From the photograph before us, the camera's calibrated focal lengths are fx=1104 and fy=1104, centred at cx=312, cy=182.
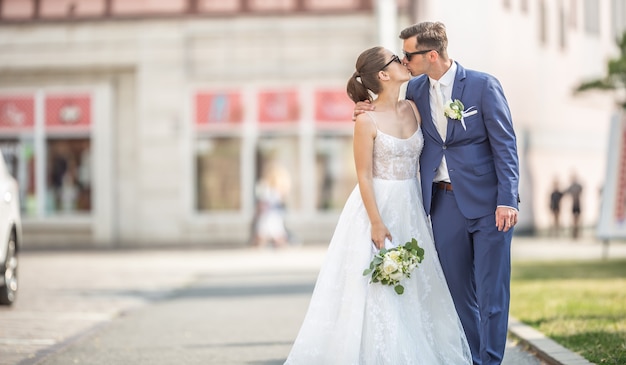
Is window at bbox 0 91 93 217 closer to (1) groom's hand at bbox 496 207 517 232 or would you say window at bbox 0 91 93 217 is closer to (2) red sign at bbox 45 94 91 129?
(2) red sign at bbox 45 94 91 129

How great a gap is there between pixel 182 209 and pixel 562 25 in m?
19.8

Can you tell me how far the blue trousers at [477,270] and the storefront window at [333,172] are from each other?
19479 millimetres

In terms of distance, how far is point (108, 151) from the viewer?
26.4m

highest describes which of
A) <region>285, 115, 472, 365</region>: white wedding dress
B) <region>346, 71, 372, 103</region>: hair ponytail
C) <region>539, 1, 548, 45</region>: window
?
<region>539, 1, 548, 45</region>: window

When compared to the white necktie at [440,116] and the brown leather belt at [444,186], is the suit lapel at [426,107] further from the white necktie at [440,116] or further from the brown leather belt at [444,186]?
the brown leather belt at [444,186]

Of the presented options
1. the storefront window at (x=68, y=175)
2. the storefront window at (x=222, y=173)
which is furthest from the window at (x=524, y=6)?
the storefront window at (x=68, y=175)

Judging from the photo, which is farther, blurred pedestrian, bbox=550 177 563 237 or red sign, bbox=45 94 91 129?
blurred pedestrian, bbox=550 177 563 237

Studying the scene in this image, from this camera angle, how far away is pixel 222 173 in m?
26.3

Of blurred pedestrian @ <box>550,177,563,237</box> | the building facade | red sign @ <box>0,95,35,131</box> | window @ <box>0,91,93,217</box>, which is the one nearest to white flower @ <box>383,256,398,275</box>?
the building facade

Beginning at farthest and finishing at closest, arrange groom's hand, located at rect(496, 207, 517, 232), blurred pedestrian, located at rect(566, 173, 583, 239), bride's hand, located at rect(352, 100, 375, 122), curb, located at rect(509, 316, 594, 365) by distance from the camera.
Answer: blurred pedestrian, located at rect(566, 173, 583, 239) → curb, located at rect(509, 316, 594, 365) → bride's hand, located at rect(352, 100, 375, 122) → groom's hand, located at rect(496, 207, 517, 232)

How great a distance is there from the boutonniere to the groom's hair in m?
0.30

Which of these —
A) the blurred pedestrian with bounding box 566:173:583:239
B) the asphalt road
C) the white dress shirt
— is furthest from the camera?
the blurred pedestrian with bounding box 566:173:583:239

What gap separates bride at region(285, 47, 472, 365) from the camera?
20.4ft

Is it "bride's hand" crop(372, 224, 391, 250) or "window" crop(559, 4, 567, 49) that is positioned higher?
"window" crop(559, 4, 567, 49)
